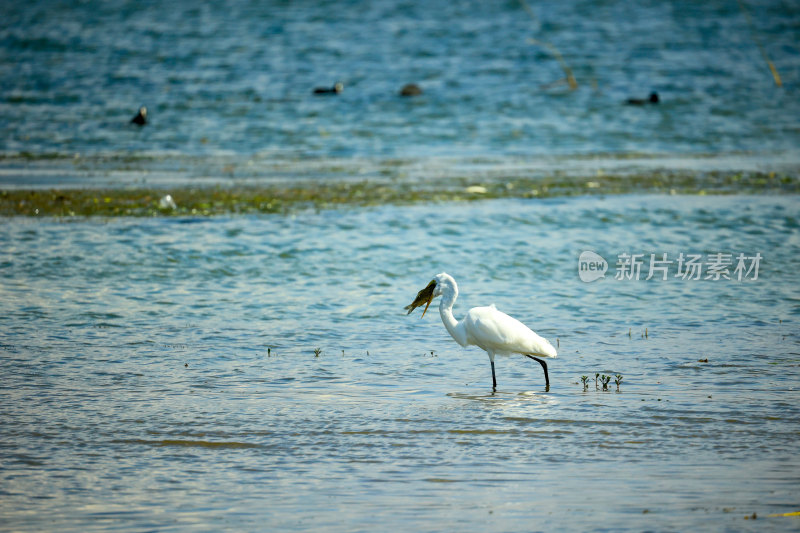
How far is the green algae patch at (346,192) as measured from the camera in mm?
16578

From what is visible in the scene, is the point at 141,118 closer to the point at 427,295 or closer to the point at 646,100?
the point at 646,100

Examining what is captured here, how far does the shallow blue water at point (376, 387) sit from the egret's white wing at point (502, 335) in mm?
327

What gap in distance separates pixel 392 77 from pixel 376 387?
3428 centimetres

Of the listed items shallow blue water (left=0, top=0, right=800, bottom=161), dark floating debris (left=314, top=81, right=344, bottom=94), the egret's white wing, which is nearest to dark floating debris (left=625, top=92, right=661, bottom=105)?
shallow blue water (left=0, top=0, right=800, bottom=161)

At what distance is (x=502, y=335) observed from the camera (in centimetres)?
800

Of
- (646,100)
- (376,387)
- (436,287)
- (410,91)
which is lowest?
(376,387)

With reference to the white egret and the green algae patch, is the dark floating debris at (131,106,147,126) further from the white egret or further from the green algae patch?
the white egret

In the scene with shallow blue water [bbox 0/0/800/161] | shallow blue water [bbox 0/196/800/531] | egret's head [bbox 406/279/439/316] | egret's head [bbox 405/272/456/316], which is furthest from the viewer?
shallow blue water [bbox 0/0/800/161]

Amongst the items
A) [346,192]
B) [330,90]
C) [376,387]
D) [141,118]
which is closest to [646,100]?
[330,90]

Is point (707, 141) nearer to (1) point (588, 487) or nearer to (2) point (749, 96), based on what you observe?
(2) point (749, 96)

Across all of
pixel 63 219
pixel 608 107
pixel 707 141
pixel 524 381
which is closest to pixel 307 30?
pixel 608 107

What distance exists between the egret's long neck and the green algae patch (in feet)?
27.5

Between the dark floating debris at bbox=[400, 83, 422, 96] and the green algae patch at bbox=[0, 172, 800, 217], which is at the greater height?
the dark floating debris at bbox=[400, 83, 422, 96]

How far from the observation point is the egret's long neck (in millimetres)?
8383
